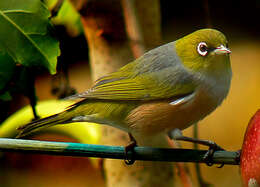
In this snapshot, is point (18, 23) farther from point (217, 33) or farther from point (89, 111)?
point (217, 33)

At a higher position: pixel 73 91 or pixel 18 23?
pixel 18 23

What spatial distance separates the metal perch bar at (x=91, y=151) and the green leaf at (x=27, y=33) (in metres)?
0.13

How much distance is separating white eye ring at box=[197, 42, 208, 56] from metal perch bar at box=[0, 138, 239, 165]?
112mm

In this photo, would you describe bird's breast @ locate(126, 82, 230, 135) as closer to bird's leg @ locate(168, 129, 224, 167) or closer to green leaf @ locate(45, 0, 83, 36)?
bird's leg @ locate(168, 129, 224, 167)

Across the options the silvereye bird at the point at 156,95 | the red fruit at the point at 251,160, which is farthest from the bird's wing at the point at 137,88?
the red fruit at the point at 251,160

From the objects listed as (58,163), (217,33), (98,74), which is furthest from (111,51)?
(58,163)

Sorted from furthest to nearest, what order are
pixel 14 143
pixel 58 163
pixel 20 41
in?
pixel 58 163, pixel 20 41, pixel 14 143

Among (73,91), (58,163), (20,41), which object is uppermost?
(20,41)

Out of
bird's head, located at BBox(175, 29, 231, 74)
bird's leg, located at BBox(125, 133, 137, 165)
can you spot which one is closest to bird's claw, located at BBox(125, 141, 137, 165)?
bird's leg, located at BBox(125, 133, 137, 165)

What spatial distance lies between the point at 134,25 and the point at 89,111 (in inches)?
5.0

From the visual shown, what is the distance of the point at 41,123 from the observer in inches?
20.9

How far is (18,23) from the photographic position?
1.82 ft

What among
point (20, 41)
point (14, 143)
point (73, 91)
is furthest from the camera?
point (73, 91)

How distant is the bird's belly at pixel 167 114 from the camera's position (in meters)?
0.51
